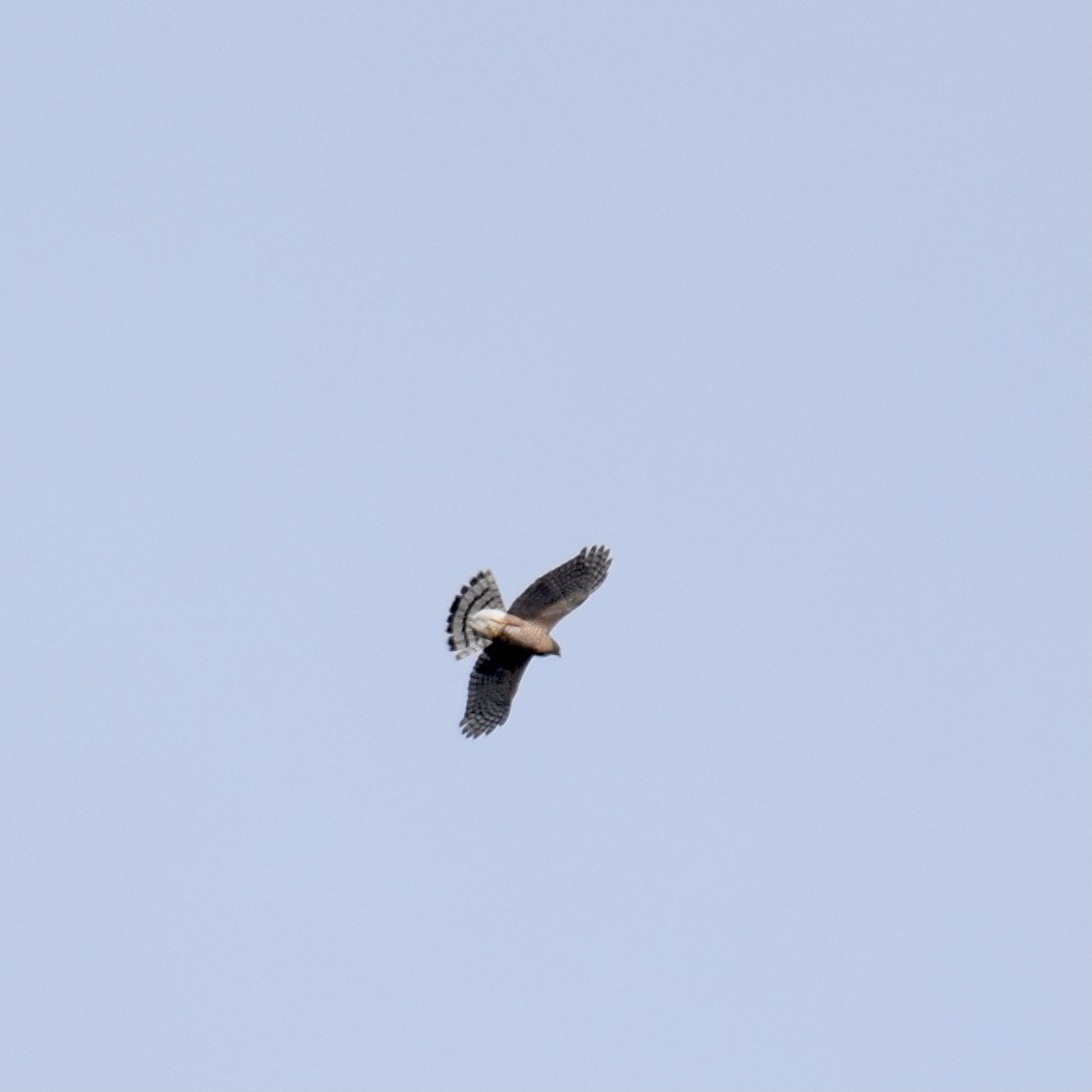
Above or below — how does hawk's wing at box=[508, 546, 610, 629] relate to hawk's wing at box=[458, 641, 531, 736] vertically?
above

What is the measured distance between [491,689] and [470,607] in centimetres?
143

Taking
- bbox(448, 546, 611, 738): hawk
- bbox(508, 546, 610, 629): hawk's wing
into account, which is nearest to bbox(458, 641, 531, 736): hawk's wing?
bbox(448, 546, 611, 738): hawk

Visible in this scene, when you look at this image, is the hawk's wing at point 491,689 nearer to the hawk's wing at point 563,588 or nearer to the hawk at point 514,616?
the hawk at point 514,616

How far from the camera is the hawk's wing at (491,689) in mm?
41344

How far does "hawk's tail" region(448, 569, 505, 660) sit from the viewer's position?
40875 millimetres

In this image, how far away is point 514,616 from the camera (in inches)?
1607

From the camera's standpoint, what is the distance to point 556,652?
41.1 m

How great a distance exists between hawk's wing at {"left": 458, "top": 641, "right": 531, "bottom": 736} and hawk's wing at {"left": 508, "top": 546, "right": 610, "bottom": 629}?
66 centimetres

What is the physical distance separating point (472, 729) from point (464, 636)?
5.35 ft

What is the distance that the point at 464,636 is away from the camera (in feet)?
134

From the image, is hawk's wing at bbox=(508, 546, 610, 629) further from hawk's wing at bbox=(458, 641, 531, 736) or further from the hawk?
hawk's wing at bbox=(458, 641, 531, 736)

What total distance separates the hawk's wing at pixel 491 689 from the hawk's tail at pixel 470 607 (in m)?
0.41

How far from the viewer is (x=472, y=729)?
137ft

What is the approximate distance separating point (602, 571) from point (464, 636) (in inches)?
88.9
